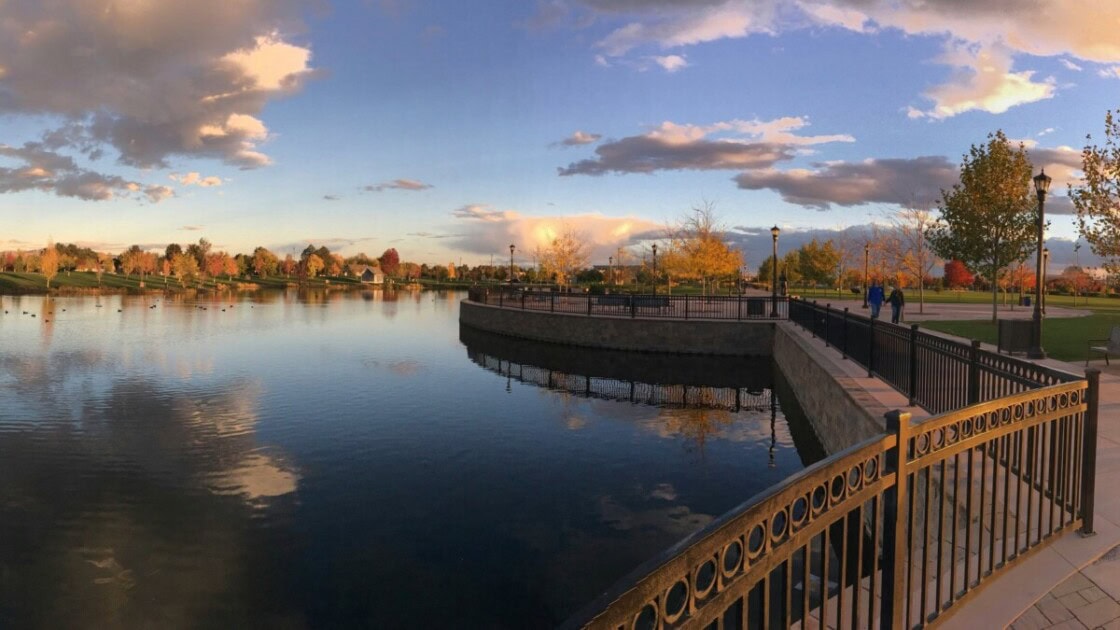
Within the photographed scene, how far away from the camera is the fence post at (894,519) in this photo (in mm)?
3324

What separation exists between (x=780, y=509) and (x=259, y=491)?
9406 mm

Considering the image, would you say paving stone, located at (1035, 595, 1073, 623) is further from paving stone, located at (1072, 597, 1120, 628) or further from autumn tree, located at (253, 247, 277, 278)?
autumn tree, located at (253, 247, 277, 278)

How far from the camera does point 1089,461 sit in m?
5.06

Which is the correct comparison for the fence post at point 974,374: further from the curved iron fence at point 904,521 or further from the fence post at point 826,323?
the fence post at point 826,323

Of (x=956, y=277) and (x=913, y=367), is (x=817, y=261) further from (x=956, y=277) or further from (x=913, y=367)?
(x=913, y=367)

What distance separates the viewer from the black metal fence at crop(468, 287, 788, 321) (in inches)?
1166

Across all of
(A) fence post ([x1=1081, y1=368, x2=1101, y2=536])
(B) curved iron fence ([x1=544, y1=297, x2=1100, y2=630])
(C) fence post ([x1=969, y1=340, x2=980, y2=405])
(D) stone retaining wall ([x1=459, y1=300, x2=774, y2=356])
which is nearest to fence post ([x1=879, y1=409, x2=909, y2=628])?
(B) curved iron fence ([x1=544, y1=297, x2=1100, y2=630])

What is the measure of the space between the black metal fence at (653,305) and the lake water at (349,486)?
7918 mm

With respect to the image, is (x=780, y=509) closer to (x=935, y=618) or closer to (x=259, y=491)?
(x=935, y=618)

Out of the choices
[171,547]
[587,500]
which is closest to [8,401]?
[171,547]

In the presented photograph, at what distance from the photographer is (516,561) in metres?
7.63

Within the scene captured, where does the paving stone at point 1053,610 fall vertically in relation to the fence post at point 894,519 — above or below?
below

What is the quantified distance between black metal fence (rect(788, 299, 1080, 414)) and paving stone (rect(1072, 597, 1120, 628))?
5.43 ft

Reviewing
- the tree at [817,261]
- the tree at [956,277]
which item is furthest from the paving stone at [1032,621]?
the tree at [956,277]
